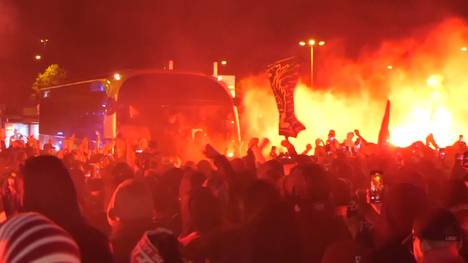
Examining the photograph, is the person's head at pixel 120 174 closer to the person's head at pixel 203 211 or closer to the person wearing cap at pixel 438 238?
the person's head at pixel 203 211

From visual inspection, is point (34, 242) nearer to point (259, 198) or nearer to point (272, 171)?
point (259, 198)

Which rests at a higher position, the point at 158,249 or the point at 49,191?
the point at 49,191

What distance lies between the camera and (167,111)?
552 inches

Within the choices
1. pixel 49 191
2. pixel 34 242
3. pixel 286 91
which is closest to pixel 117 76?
pixel 286 91

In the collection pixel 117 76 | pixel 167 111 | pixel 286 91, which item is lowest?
pixel 167 111

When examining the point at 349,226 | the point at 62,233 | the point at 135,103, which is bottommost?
the point at 349,226

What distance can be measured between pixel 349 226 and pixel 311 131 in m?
21.1

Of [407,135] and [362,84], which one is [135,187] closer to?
[407,135]

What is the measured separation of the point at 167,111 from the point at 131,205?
9354mm

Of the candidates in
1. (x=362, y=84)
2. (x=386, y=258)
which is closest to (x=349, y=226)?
(x=386, y=258)

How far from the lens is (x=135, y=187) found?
4.80 metres

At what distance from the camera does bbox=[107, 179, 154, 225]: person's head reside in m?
4.75

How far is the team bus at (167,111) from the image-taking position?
1365 centimetres

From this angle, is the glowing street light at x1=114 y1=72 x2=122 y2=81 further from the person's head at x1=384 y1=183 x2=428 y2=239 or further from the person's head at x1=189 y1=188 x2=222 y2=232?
the person's head at x1=384 y1=183 x2=428 y2=239
